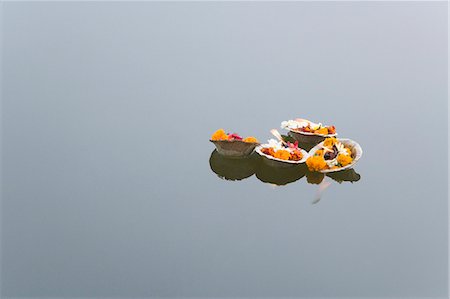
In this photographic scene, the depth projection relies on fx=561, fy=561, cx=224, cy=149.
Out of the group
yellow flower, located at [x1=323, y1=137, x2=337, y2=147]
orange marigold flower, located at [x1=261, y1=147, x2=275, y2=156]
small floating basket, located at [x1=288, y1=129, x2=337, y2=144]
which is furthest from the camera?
small floating basket, located at [x1=288, y1=129, x2=337, y2=144]

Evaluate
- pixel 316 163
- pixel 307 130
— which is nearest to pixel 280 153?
pixel 316 163

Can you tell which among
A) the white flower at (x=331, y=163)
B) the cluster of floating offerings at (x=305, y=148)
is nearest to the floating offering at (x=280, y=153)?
the cluster of floating offerings at (x=305, y=148)

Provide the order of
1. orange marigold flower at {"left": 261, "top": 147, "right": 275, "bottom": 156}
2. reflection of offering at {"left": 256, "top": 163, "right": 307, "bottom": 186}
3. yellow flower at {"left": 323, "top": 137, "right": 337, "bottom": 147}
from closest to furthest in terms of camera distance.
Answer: reflection of offering at {"left": 256, "top": 163, "right": 307, "bottom": 186} < orange marigold flower at {"left": 261, "top": 147, "right": 275, "bottom": 156} < yellow flower at {"left": 323, "top": 137, "right": 337, "bottom": 147}

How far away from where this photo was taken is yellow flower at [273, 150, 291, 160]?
2.76m

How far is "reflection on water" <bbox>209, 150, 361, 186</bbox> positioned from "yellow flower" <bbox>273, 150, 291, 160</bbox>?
0.07 metres

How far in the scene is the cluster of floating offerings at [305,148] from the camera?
2773 millimetres

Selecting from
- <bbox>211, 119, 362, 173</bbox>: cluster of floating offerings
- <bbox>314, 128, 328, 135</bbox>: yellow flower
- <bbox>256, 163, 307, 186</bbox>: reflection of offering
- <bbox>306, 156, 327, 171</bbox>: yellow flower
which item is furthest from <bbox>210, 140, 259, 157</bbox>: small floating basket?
<bbox>314, 128, 328, 135</bbox>: yellow flower

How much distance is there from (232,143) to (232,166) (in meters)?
0.12

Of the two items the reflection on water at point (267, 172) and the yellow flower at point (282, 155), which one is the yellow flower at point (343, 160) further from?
the yellow flower at point (282, 155)

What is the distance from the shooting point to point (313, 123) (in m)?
3.19

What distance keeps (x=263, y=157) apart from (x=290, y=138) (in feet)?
1.31

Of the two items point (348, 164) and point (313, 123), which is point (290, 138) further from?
point (348, 164)

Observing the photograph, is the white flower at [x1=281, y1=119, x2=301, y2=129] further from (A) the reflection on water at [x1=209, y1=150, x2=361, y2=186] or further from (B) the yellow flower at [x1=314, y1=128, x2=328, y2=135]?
(A) the reflection on water at [x1=209, y1=150, x2=361, y2=186]

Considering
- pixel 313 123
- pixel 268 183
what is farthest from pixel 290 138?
pixel 268 183
